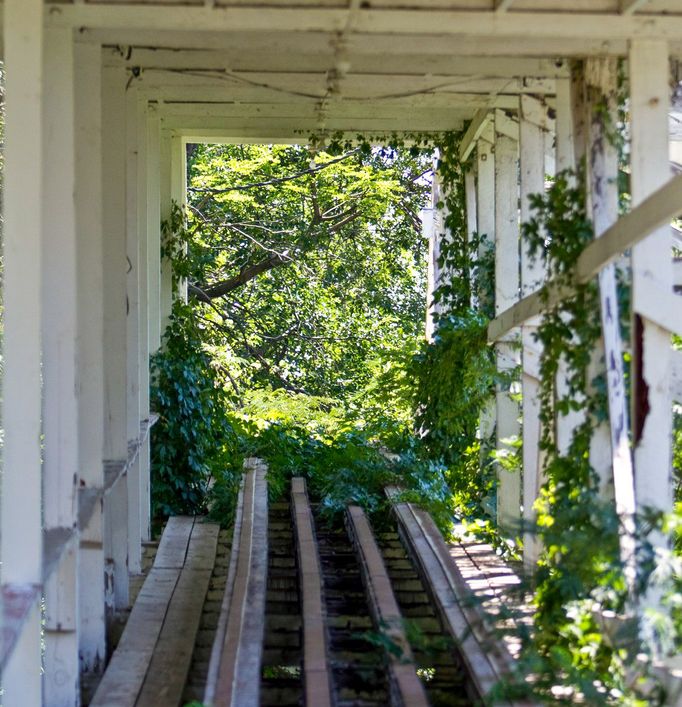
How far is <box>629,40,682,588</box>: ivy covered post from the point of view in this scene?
5.40m

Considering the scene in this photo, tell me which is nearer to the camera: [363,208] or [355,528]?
[355,528]

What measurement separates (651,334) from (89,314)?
10.6 ft

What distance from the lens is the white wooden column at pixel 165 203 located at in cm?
1217

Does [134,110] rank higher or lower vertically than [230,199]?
lower

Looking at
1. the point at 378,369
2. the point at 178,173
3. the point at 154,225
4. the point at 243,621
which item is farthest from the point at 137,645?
the point at 378,369

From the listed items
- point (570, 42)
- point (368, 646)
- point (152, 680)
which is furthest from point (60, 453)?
point (570, 42)

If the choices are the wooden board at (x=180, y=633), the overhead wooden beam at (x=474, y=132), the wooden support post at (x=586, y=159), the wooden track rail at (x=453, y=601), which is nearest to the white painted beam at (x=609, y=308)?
the wooden support post at (x=586, y=159)

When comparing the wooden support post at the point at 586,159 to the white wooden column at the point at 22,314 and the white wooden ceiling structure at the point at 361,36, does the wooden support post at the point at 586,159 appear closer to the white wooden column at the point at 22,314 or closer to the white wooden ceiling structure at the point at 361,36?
the white wooden ceiling structure at the point at 361,36

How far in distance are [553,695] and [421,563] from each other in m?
2.93

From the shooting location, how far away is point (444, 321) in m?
11.5

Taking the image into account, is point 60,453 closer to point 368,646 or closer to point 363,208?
point 368,646

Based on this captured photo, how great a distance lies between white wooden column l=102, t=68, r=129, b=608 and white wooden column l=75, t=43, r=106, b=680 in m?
0.93

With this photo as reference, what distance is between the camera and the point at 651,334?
541 centimetres

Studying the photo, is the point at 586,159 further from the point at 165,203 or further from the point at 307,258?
the point at 307,258
